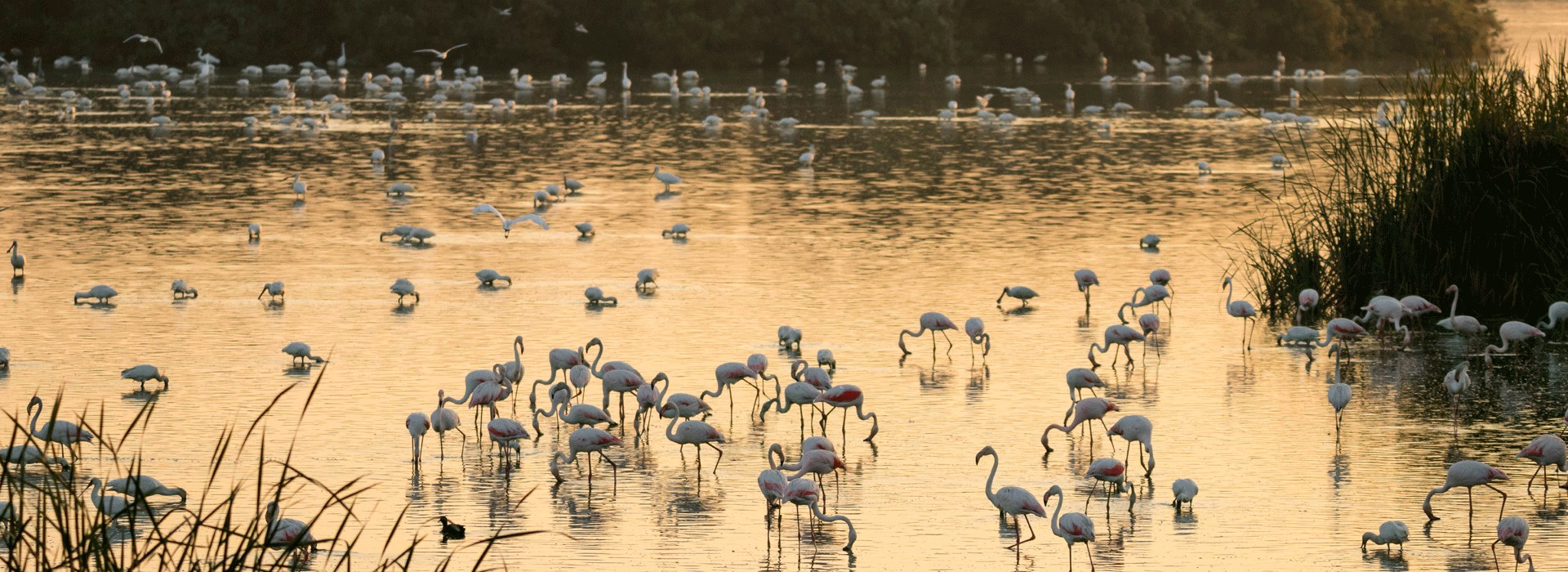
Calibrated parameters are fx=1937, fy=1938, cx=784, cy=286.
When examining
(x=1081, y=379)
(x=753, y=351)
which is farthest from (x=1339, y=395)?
(x=753, y=351)

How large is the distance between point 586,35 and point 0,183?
129 feet

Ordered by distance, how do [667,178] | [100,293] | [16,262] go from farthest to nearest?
[667,178], [16,262], [100,293]

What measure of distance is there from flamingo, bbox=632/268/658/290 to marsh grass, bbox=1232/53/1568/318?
5.39 meters

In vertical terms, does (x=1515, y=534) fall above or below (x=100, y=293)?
below

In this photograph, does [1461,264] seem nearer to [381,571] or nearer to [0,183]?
[381,571]

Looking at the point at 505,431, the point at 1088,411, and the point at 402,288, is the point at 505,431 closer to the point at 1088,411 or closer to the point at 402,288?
the point at 1088,411

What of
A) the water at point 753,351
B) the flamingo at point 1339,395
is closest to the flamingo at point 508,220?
the water at point 753,351

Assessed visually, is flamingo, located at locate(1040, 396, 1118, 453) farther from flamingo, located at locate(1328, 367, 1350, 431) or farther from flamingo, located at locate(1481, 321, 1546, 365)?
flamingo, located at locate(1481, 321, 1546, 365)

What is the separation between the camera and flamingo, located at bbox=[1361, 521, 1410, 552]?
9.20 meters

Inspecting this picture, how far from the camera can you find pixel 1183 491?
32.9ft

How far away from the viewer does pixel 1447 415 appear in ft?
41.1

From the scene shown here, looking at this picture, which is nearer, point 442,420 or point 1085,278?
point 442,420

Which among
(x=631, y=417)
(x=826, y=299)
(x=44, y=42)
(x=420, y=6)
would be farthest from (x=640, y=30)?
(x=631, y=417)

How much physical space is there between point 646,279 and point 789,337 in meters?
3.52
